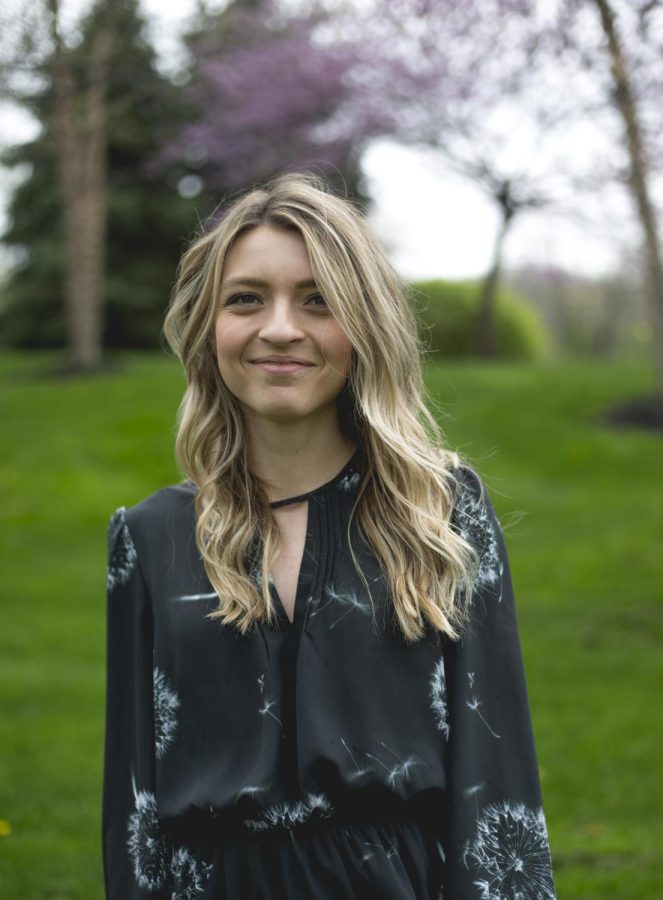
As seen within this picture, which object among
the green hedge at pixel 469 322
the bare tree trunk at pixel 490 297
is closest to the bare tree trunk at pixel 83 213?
the bare tree trunk at pixel 490 297

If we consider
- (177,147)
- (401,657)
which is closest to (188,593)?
(401,657)

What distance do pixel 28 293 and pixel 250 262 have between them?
20173 millimetres

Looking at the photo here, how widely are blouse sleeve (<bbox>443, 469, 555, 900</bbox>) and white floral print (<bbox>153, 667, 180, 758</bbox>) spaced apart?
505 mm

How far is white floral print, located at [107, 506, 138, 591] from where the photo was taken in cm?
217

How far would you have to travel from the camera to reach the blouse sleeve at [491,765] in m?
1.95

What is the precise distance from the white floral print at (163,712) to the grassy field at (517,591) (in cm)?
77

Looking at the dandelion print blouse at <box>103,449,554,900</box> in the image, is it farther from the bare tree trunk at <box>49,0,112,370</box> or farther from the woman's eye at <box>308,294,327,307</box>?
the bare tree trunk at <box>49,0,112,370</box>

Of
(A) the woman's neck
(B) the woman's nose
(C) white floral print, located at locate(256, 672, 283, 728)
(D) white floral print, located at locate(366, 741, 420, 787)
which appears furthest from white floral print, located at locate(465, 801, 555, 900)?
(B) the woman's nose

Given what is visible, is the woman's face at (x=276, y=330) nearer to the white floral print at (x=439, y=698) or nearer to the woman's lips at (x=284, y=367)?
the woman's lips at (x=284, y=367)

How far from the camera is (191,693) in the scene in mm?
2029

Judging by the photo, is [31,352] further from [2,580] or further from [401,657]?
[401,657]

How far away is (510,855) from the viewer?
197 cm

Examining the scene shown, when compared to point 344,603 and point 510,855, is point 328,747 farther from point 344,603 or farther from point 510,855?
point 510,855

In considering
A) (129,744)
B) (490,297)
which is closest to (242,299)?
(129,744)
